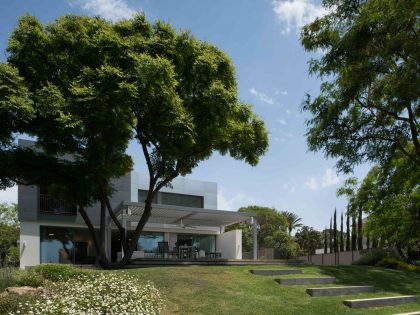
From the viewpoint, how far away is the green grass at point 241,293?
10109 millimetres

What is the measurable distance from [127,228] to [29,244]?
616cm

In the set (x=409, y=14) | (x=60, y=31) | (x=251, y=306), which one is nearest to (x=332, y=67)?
(x=409, y=14)

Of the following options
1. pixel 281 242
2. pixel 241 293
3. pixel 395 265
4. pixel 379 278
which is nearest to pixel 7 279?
pixel 241 293

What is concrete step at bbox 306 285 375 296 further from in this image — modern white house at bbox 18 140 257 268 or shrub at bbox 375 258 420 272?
modern white house at bbox 18 140 257 268

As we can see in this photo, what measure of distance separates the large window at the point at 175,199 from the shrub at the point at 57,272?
22194 millimetres

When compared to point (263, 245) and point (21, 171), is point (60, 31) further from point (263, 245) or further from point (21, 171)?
point (263, 245)

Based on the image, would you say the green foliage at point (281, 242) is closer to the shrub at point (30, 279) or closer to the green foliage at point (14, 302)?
the shrub at point (30, 279)

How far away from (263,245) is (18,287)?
47.0 m

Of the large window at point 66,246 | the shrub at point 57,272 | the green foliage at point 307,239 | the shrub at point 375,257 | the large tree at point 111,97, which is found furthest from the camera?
the green foliage at point 307,239

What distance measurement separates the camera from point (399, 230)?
2259 cm

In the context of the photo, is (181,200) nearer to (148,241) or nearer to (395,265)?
(148,241)

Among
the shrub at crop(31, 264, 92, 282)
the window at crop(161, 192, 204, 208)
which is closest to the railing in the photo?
the window at crop(161, 192, 204, 208)

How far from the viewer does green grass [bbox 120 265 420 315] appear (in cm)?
1011

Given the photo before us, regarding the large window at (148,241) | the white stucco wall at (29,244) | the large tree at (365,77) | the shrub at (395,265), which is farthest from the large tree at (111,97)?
the large window at (148,241)
